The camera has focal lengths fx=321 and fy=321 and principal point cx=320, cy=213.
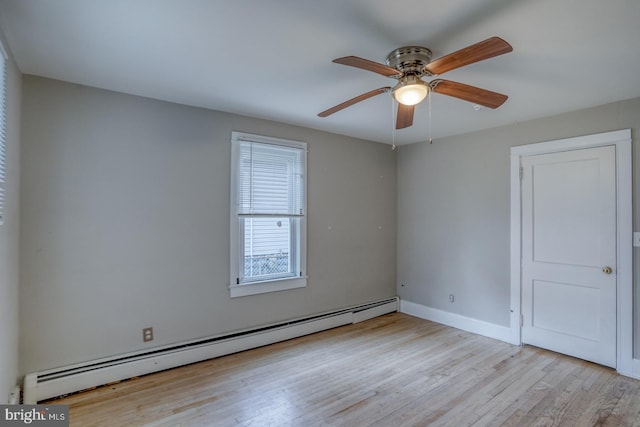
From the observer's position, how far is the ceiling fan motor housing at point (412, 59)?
6.41 feet

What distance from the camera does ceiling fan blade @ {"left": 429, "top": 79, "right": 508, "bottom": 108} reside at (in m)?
2.00

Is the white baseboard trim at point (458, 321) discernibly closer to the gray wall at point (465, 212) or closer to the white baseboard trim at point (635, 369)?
the gray wall at point (465, 212)

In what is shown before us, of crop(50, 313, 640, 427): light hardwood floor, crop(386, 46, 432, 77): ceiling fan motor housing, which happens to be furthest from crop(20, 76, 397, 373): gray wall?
crop(386, 46, 432, 77): ceiling fan motor housing

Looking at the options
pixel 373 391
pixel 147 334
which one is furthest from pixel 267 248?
pixel 373 391

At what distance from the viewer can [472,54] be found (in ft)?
5.27

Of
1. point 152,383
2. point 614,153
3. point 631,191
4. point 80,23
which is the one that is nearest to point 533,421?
point 631,191

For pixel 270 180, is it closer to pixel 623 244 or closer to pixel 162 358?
pixel 162 358

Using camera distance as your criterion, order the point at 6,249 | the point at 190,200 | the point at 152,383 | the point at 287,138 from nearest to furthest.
Result: the point at 6,249, the point at 152,383, the point at 190,200, the point at 287,138

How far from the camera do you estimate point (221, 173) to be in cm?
323

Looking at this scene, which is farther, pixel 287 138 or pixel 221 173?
pixel 287 138

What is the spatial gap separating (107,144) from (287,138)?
68.7 inches

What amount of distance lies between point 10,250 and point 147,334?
1.21 metres

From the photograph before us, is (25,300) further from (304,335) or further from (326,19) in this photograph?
(326,19)

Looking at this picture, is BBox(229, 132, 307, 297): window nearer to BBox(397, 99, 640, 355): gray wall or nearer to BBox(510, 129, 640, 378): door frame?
BBox(397, 99, 640, 355): gray wall
